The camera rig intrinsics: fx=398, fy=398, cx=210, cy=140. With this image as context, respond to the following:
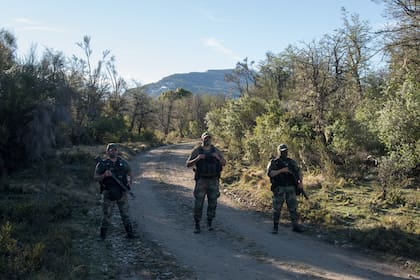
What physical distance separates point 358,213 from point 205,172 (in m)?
3.85

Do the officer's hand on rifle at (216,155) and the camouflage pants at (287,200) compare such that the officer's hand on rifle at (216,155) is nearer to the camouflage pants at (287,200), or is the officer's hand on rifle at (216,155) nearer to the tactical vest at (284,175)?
the tactical vest at (284,175)

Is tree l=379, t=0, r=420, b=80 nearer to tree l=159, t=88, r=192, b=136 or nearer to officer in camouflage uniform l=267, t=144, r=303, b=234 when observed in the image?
officer in camouflage uniform l=267, t=144, r=303, b=234

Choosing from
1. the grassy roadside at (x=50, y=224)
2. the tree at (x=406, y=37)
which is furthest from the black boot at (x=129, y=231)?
the tree at (x=406, y=37)

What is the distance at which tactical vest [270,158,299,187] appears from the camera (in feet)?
29.2

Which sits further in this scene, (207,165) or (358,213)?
(358,213)

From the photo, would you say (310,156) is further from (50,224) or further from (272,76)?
(272,76)

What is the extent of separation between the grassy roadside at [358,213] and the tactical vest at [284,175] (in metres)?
1.23

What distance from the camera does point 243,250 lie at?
302 inches

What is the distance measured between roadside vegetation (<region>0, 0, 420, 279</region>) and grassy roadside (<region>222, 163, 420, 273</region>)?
3 cm

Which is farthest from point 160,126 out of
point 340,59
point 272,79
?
point 340,59

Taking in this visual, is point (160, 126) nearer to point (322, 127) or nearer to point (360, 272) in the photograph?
point (322, 127)

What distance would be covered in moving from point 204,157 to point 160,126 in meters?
61.7

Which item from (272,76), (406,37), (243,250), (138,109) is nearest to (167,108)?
(138,109)

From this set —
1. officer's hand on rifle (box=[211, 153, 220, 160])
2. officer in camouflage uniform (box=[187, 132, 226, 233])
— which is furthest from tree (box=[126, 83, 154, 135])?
officer's hand on rifle (box=[211, 153, 220, 160])
